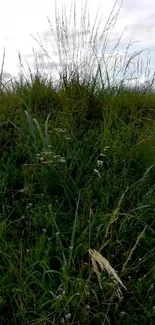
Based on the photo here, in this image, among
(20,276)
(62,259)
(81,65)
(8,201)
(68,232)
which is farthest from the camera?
(81,65)

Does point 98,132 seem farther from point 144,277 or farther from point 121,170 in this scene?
point 144,277

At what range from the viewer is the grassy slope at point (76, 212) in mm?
2121

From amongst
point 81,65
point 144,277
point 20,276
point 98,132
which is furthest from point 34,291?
point 81,65

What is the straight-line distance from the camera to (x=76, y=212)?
2.46 metres

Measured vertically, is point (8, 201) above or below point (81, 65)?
below

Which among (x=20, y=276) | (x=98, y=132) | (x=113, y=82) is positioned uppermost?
(x=113, y=82)

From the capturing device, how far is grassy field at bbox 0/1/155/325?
6.93 feet

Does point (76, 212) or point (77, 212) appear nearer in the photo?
point (76, 212)

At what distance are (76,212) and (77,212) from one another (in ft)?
0.71

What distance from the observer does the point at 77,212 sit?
2.68 meters

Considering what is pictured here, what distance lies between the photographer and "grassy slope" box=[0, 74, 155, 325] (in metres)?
2.12

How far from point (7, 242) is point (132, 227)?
74 cm

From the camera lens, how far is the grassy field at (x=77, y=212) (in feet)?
6.93

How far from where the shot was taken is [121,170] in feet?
10.7
